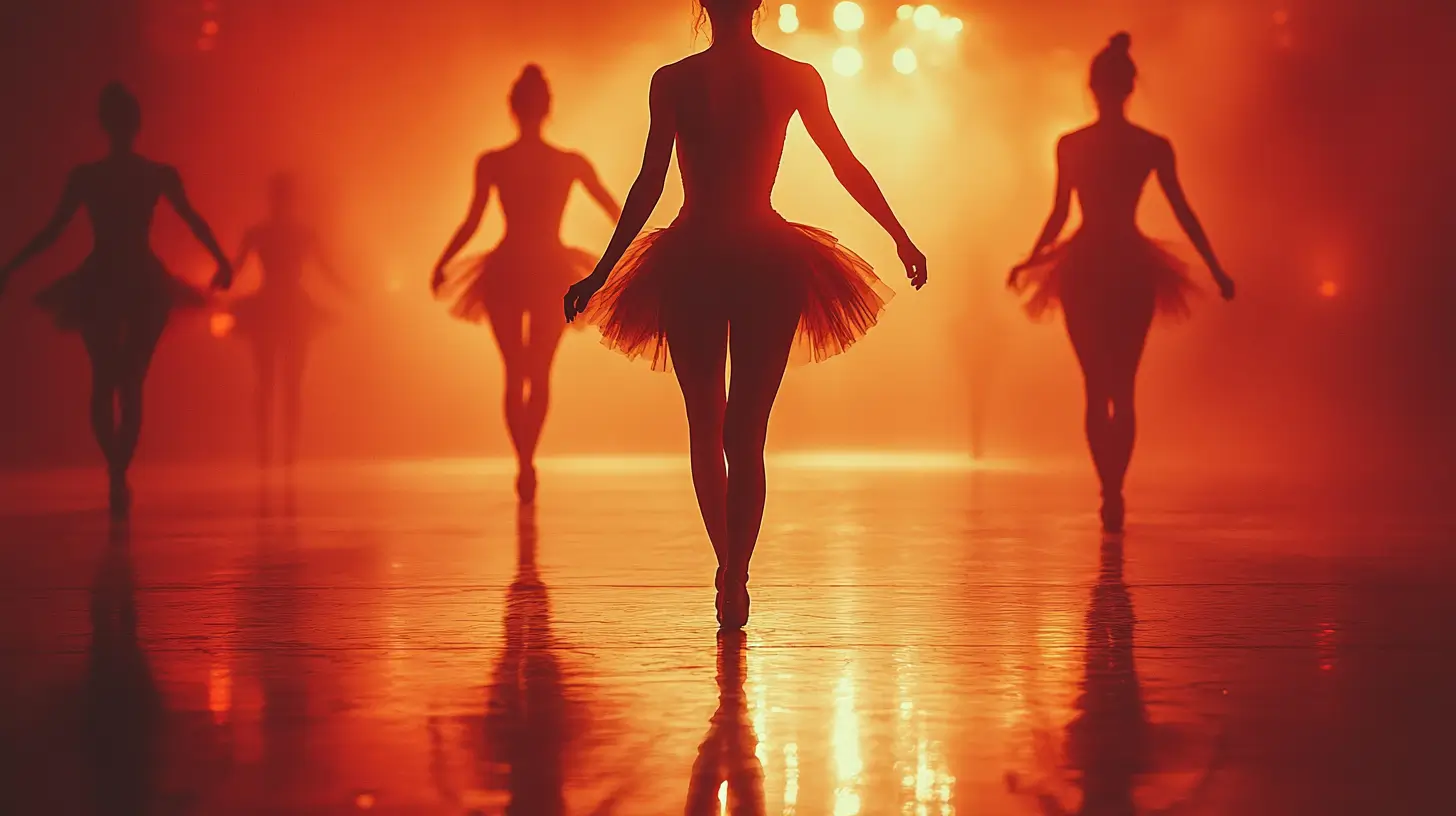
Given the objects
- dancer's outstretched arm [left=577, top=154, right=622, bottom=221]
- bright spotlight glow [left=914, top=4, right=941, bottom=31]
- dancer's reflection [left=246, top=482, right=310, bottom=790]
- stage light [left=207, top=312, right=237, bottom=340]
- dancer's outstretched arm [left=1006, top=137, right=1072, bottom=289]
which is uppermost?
bright spotlight glow [left=914, top=4, right=941, bottom=31]

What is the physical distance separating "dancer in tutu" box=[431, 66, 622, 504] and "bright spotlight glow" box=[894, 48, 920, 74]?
21.4 ft

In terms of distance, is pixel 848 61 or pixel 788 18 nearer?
pixel 788 18

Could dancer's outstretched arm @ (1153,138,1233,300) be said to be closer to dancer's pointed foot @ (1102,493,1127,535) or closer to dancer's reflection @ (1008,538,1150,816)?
dancer's pointed foot @ (1102,493,1127,535)

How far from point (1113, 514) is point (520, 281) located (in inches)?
104

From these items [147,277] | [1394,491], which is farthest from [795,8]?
[147,277]

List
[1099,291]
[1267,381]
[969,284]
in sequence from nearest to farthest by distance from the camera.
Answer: [1099,291] → [1267,381] → [969,284]

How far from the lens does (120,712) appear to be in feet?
8.20

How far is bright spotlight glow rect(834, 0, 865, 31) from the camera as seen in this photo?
530 inches

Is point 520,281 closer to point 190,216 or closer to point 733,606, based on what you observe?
point 190,216

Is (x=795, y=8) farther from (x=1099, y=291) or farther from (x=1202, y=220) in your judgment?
(x=1099, y=291)

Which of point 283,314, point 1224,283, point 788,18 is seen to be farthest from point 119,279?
point 788,18

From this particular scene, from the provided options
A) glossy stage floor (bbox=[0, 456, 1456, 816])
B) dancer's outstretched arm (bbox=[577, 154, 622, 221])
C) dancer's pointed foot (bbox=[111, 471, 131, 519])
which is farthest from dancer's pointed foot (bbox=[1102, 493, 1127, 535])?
dancer's pointed foot (bbox=[111, 471, 131, 519])

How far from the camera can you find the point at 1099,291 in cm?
601

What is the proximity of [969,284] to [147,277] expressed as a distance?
8.48 metres
